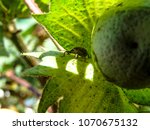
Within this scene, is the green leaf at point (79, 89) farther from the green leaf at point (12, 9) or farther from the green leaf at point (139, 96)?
the green leaf at point (12, 9)

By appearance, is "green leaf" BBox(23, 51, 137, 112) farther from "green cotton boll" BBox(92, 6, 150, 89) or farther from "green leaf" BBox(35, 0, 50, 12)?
"green leaf" BBox(35, 0, 50, 12)

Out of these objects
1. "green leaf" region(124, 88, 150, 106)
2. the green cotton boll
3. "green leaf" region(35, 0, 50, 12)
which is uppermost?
the green cotton boll

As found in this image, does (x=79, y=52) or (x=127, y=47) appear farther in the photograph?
(x=79, y=52)

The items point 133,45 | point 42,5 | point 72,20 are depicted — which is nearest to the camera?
point 133,45

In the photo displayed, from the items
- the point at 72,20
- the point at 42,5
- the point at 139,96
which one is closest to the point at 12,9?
the point at 42,5

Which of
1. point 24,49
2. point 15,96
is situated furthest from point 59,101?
point 15,96

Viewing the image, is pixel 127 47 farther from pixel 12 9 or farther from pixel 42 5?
pixel 12 9

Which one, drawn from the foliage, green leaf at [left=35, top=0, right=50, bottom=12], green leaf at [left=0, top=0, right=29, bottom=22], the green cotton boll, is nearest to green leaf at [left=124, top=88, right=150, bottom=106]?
the foliage
